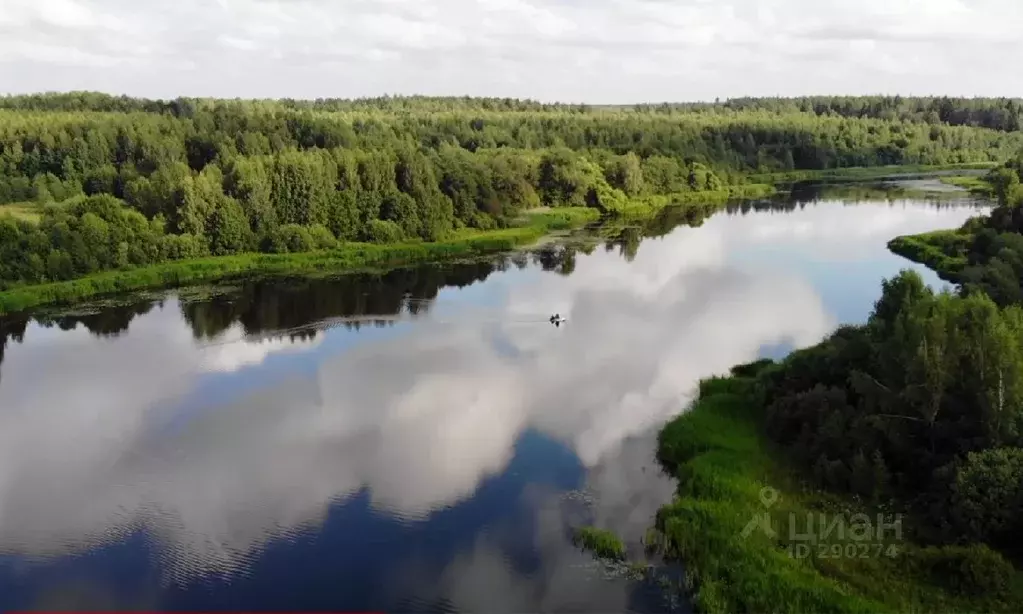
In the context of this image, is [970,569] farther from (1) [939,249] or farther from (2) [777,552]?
(1) [939,249]

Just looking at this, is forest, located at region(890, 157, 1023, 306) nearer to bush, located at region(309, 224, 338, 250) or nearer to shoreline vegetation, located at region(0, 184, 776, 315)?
shoreline vegetation, located at region(0, 184, 776, 315)

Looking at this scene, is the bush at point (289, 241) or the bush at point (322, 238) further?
the bush at point (322, 238)

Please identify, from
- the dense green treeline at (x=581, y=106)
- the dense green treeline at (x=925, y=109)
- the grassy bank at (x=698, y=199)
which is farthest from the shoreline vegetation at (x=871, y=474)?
the dense green treeline at (x=925, y=109)

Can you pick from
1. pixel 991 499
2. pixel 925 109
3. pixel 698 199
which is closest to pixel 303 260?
pixel 991 499

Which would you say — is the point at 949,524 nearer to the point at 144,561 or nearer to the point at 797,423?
the point at 797,423

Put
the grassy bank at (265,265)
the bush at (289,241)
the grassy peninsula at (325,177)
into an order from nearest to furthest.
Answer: the grassy bank at (265,265) < the grassy peninsula at (325,177) < the bush at (289,241)

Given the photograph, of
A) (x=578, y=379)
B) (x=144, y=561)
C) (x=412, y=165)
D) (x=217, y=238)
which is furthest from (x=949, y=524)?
(x=412, y=165)

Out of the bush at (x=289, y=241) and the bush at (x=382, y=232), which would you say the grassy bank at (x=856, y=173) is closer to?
the bush at (x=382, y=232)
